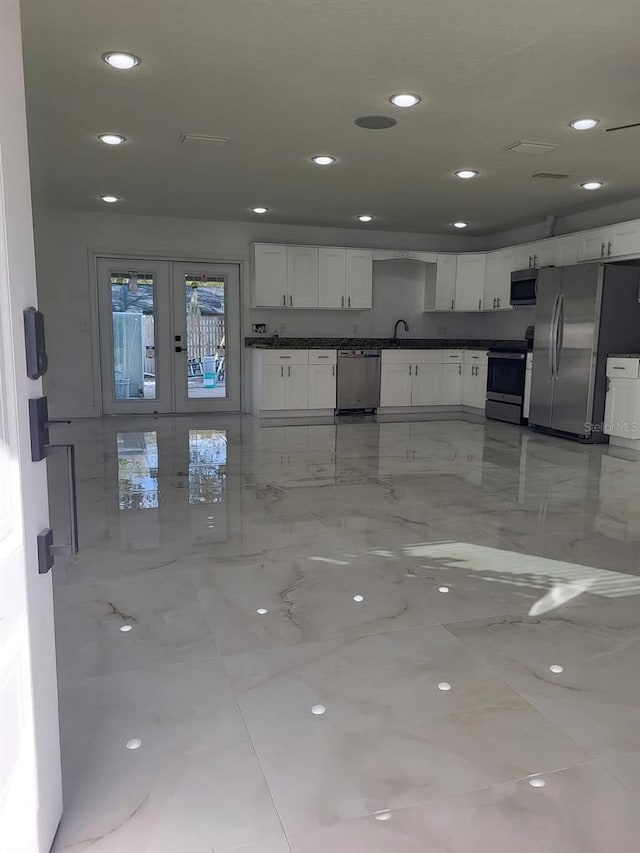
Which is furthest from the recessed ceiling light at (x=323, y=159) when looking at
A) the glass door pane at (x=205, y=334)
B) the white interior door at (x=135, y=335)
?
the white interior door at (x=135, y=335)

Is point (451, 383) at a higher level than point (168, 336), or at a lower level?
lower

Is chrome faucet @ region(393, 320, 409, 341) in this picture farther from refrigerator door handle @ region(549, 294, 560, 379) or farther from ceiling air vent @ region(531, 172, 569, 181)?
ceiling air vent @ region(531, 172, 569, 181)

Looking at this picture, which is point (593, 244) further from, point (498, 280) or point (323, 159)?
point (323, 159)

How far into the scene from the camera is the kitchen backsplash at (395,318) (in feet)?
28.7

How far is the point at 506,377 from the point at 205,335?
3.89 metres

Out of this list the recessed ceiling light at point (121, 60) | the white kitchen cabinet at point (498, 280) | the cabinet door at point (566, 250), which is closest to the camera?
the recessed ceiling light at point (121, 60)

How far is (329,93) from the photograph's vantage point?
387 cm

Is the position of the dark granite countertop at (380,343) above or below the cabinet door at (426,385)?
above

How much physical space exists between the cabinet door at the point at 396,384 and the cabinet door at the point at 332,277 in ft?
3.62

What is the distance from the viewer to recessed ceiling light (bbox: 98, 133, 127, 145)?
4688 millimetres

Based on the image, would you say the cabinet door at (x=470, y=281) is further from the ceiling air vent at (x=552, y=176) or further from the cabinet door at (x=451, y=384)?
the ceiling air vent at (x=552, y=176)

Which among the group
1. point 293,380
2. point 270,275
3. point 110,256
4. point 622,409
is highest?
point 110,256

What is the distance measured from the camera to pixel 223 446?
6.19 meters

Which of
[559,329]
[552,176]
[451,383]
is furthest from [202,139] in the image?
[451,383]
